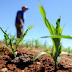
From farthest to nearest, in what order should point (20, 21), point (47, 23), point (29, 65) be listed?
point (20, 21)
point (29, 65)
point (47, 23)

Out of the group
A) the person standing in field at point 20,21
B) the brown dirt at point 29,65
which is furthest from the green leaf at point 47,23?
the person standing in field at point 20,21

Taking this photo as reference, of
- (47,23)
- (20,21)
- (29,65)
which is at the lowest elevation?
(29,65)

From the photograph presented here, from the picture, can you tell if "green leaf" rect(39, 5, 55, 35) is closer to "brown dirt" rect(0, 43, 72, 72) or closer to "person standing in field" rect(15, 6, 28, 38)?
"brown dirt" rect(0, 43, 72, 72)

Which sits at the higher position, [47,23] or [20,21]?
[20,21]

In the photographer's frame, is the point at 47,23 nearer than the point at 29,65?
Yes

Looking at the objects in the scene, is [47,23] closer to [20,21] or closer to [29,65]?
[29,65]

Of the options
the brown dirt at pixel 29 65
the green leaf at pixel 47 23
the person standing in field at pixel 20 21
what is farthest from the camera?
the person standing in field at pixel 20 21

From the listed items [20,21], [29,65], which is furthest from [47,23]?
[20,21]

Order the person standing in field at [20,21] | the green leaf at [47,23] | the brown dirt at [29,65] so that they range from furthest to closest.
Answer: the person standing in field at [20,21], the brown dirt at [29,65], the green leaf at [47,23]

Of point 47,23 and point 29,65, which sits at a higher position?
point 47,23

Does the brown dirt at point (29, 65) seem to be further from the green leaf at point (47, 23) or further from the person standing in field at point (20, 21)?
the person standing in field at point (20, 21)

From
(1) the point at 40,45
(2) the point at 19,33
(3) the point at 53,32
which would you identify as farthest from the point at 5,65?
(2) the point at 19,33

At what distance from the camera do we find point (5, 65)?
2.10m

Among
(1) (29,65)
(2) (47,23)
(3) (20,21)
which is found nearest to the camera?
(2) (47,23)
